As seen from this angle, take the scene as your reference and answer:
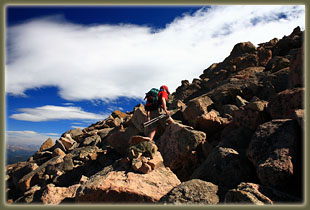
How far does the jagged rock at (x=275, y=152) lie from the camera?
5180 millimetres

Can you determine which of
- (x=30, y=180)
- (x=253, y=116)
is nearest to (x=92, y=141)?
(x=30, y=180)

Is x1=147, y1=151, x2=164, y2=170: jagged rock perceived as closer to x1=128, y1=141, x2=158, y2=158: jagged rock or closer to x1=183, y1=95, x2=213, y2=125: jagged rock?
x1=128, y1=141, x2=158, y2=158: jagged rock

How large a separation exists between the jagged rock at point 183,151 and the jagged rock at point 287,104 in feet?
12.3

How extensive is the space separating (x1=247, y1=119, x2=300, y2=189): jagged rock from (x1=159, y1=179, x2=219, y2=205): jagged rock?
65.6 inches

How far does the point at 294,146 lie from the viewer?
5680 millimetres

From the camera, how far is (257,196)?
4641mm

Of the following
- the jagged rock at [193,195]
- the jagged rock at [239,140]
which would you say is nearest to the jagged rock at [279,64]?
the jagged rock at [239,140]

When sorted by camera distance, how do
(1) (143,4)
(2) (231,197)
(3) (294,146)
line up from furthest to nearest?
1. (1) (143,4)
2. (3) (294,146)
3. (2) (231,197)

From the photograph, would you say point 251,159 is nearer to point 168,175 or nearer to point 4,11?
point 168,175

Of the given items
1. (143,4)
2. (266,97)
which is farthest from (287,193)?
(266,97)

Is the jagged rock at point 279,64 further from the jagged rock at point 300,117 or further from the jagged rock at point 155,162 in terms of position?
the jagged rock at point 155,162

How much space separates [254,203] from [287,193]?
51.8 inches

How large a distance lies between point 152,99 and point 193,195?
6.69 m

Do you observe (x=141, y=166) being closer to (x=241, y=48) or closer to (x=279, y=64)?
(x=279, y=64)
